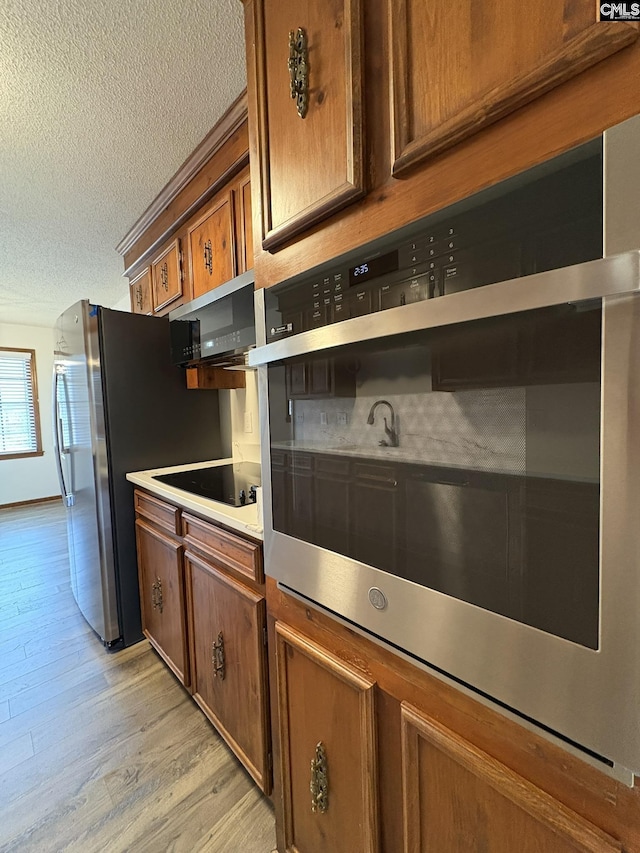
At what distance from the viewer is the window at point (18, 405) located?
4992 mm

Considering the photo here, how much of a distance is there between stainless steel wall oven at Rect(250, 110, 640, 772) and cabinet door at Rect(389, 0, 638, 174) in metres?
0.10

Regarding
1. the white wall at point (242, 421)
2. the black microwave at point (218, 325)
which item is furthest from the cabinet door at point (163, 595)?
the black microwave at point (218, 325)

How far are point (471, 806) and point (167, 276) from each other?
2.51 metres

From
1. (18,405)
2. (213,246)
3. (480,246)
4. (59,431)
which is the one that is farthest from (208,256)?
(18,405)

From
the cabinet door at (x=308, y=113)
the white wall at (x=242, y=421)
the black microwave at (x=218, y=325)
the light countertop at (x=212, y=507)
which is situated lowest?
the light countertop at (x=212, y=507)

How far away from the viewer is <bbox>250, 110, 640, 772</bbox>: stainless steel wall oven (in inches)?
15.8

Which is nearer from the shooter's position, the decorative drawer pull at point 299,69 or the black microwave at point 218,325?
the decorative drawer pull at point 299,69

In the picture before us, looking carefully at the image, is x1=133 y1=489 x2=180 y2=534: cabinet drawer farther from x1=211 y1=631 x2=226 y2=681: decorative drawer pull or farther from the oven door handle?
the oven door handle

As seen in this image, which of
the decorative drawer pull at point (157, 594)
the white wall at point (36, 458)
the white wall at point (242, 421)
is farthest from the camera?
the white wall at point (36, 458)

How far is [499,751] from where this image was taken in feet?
1.77

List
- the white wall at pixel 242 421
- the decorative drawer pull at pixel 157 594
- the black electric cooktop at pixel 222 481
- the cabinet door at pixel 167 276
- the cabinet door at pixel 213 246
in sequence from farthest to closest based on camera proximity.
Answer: the white wall at pixel 242 421 < the cabinet door at pixel 167 276 < the decorative drawer pull at pixel 157 594 < the cabinet door at pixel 213 246 < the black electric cooktop at pixel 222 481

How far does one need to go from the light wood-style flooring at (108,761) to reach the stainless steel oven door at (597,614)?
1.13 metres

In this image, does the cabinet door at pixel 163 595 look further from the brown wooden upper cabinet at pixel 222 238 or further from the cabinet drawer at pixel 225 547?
the brown wooden upper cabinet at pixel 222 238

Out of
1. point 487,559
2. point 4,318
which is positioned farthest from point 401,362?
point 4,318
